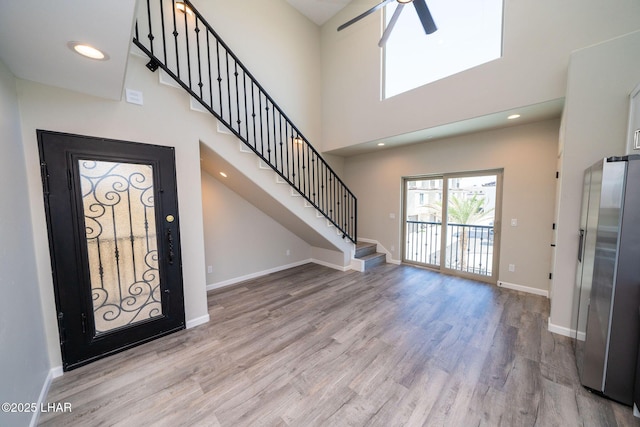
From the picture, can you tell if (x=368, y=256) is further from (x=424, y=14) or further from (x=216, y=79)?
(x=216, y=79)

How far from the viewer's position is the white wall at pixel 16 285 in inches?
52.4

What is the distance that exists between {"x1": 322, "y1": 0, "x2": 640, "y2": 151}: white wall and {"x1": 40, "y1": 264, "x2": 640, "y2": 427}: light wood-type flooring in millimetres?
2865

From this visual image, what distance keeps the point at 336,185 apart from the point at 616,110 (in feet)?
13.9

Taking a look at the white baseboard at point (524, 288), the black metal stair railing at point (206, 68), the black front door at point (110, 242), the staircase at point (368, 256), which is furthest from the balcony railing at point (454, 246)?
the black front door at point (110, 242)

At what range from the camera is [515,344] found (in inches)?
92.7

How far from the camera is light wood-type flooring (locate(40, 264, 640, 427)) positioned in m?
1.60

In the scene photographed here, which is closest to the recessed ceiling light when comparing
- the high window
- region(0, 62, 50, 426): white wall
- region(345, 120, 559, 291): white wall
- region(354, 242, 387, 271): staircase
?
region(0, 62, 50, 426): white wall

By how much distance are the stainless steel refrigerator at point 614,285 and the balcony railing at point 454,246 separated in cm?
243

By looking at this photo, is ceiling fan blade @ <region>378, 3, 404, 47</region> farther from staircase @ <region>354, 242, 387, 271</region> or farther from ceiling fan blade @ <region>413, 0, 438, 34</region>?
staircase @ <region>354, 242, 387, 271</region>

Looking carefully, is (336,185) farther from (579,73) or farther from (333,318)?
(579,73)

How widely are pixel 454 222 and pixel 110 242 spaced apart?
531cm

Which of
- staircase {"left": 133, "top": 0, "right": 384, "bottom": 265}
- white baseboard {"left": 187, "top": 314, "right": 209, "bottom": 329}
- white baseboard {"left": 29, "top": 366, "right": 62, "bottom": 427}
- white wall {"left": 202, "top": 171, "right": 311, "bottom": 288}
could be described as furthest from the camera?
white wall {"left": 202, "top": 171, "right": 311, "bottom": 288}

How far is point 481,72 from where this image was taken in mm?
3068

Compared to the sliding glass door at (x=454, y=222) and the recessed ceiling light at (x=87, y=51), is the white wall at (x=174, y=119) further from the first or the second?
the sliding glass door at (x=454, y=222)
